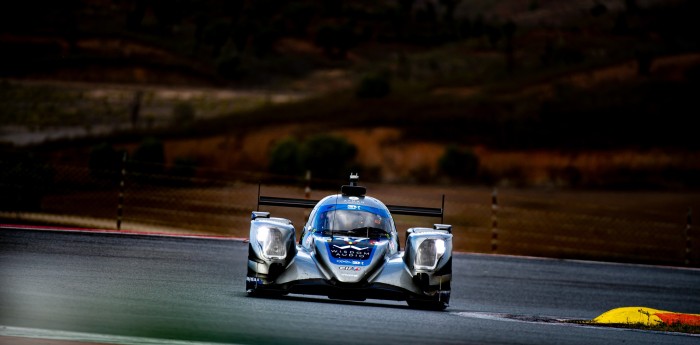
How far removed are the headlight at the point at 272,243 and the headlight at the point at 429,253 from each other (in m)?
1.64

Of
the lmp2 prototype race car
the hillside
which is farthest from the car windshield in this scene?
the hillside

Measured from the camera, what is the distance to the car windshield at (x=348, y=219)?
51.5ft

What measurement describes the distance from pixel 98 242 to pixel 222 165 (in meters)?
66.3

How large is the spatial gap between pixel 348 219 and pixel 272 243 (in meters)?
1.26

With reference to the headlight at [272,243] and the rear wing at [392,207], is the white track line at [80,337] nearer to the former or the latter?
the headlight at [272,243]

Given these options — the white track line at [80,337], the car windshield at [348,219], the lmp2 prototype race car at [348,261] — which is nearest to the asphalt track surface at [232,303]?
the white track line at [80,337]

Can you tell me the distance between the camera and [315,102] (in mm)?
114250

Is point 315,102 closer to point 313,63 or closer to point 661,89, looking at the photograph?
point 661,89

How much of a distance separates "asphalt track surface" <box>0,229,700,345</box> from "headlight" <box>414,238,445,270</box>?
634mm

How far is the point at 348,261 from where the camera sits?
14.6 metres

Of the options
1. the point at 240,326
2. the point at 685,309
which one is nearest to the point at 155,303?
the point at 240,326

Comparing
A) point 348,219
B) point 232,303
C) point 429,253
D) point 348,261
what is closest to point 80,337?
point 232,303

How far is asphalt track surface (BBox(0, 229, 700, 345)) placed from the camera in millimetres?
11344

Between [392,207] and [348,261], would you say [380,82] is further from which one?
[348,261]
